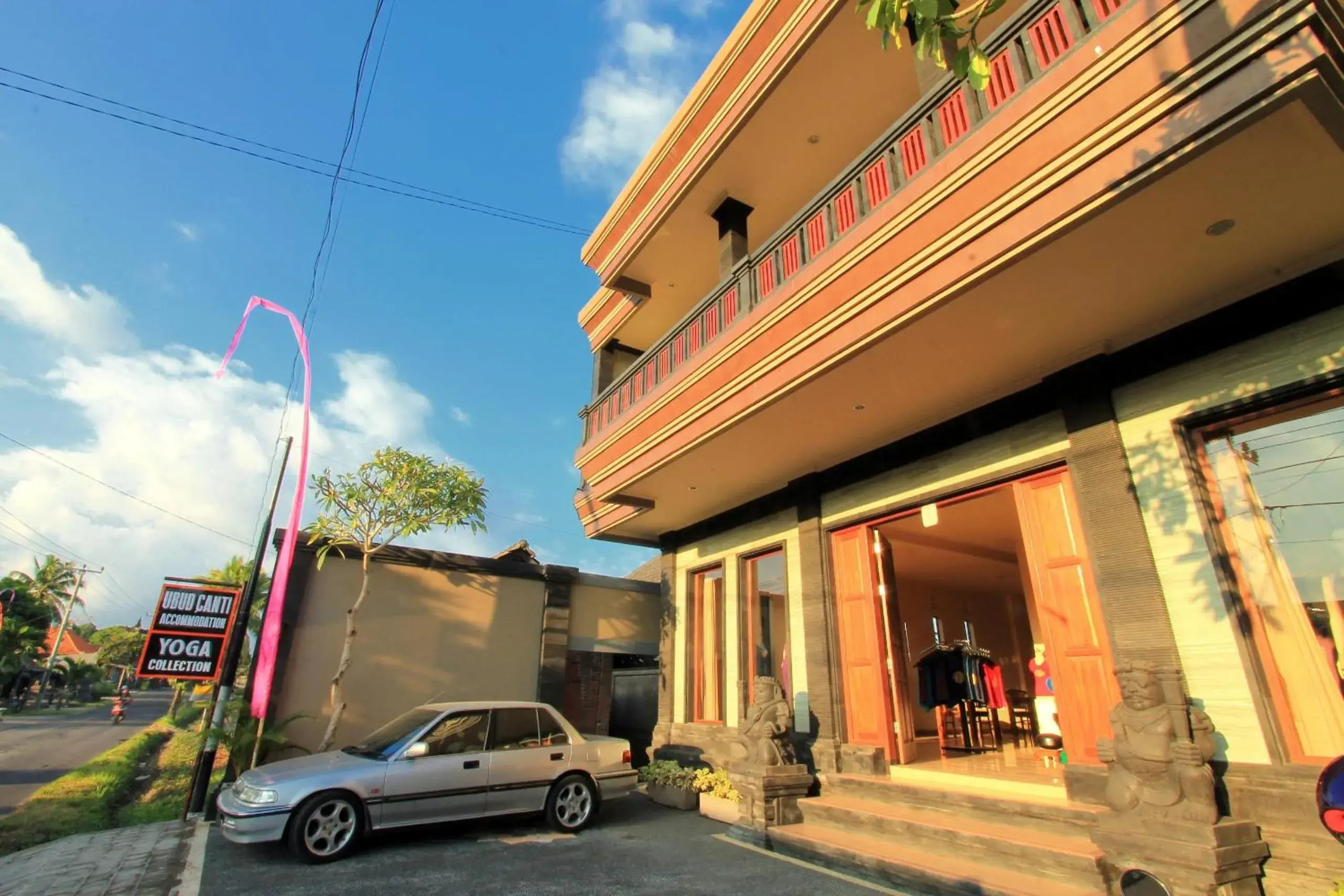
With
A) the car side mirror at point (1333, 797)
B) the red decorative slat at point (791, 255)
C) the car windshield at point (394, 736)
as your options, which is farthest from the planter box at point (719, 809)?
the red decorative slat at point (791, 255)

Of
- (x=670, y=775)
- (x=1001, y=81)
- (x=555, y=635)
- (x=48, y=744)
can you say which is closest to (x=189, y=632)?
(x=555, y=635)

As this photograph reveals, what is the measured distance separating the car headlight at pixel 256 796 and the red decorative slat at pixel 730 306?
6.46 metres

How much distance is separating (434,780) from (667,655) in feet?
→ 17.9

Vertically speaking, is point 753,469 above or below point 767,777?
above

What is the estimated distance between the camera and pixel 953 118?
5090 mm

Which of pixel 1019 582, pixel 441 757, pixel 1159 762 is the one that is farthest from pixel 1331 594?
pixel 1019 582

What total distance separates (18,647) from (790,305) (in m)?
43.6

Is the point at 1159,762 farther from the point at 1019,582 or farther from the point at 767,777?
the point at 1019,582

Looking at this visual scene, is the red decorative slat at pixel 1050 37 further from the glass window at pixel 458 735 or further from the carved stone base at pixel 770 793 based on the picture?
the glass window at pixel 458 735

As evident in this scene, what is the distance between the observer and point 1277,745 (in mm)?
4234

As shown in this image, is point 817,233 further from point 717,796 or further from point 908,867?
point 717,796

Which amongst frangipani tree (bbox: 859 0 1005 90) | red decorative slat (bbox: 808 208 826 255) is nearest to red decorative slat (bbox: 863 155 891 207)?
red decorative slat (bbox: 808 208 826 255)

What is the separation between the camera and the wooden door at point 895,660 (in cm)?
725

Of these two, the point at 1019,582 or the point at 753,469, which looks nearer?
the point at 753,469
